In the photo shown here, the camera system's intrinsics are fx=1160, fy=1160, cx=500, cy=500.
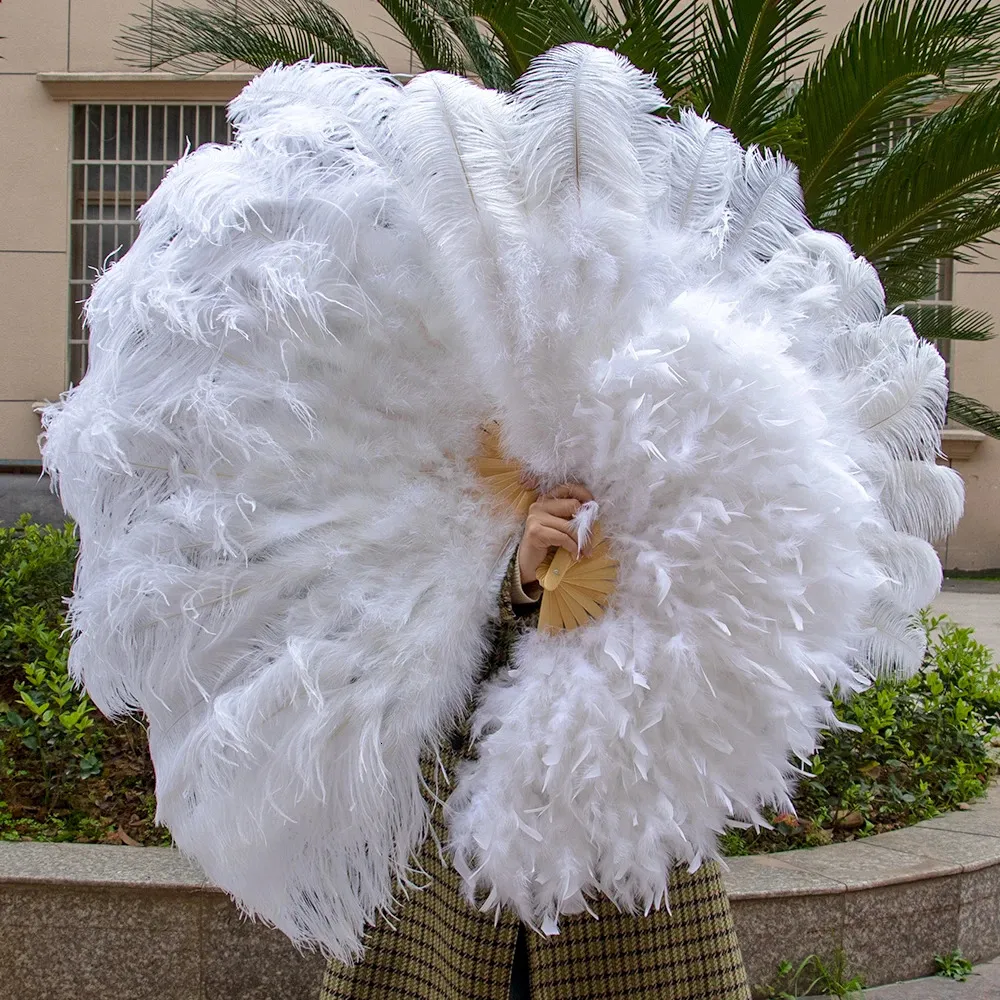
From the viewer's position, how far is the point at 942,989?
3.23 m

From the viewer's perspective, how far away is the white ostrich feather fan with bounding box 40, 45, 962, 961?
1560mm

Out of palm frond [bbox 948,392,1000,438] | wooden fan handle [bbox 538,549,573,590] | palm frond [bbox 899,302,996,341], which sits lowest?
palm frond [bbox 948,392,1000,438]

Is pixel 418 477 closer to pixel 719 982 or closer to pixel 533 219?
pixel 533 219

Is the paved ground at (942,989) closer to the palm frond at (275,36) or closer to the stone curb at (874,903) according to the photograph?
the stone curb at (874,903)

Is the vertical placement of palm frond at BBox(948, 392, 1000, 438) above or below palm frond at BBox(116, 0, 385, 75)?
below

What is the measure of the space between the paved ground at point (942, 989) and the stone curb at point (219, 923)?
3 centimetres

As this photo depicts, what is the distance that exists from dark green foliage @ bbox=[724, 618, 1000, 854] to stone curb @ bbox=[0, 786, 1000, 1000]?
1.28 ft

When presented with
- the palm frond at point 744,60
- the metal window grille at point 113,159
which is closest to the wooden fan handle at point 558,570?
the palm frond at point 744,60

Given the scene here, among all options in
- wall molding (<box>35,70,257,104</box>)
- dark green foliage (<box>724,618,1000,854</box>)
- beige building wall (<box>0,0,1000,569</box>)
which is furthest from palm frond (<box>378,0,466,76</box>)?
beige building wall (<box>0,0,1000,569</box>)

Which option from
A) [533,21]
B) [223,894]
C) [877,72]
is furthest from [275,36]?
[223,894]

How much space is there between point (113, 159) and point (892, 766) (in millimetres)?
7657

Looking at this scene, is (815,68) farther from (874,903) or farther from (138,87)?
(138,87)

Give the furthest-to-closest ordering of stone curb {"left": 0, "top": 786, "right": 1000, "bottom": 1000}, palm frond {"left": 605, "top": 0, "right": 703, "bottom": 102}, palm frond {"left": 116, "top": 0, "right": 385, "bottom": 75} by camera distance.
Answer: palm frond {"left": 116, "top": 0, "right": 385, "bottom": 75}
palm frond {"left": 605, "top": 0, "right": 703, "bottom": 102}
stone curb {"left": 0, "top": 786, "right": 1000, "bottom": 1000}

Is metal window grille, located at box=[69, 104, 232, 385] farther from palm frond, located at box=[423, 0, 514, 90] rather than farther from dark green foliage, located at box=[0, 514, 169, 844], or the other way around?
dark green foliage, located at box=[0, 514, 169, 844]
